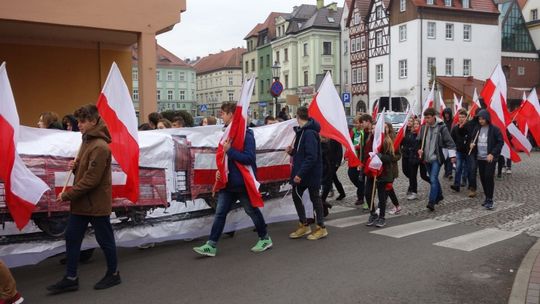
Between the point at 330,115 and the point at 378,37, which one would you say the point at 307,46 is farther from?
the point at 330,115

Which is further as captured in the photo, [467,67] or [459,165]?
[467,67]

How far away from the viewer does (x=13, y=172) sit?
5316mm

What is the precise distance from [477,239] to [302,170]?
2610 millimetres

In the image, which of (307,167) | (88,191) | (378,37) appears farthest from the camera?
(378,37)

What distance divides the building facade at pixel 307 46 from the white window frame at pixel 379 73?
7417mm

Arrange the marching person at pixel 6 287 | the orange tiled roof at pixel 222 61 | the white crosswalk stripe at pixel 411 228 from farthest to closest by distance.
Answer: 1. the orange tiled roof at pixel 222 61
2. the white crosswalk stripe at pixel 411 228
3. the marching person at pixel 6 287

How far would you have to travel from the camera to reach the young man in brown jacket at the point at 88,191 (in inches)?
203

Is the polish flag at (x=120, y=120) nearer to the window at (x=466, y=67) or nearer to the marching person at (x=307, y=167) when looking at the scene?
the marching person at (x=307, y=167)

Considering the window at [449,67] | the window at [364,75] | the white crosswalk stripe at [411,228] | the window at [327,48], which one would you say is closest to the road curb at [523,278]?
the white crosswalk stripe at [411,228]

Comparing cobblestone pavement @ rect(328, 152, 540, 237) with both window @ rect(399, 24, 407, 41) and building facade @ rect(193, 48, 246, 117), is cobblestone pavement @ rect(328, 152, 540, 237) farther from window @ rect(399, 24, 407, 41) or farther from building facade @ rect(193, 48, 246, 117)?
building facade @ rect(193, 48, 246, 117)

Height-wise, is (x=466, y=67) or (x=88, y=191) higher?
(x=466, y=67)

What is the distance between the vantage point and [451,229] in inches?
319

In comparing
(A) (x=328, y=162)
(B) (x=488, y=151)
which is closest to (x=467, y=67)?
(B) (x=488, y=151)

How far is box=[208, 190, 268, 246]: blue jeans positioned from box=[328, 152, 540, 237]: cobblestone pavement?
12.0ft
